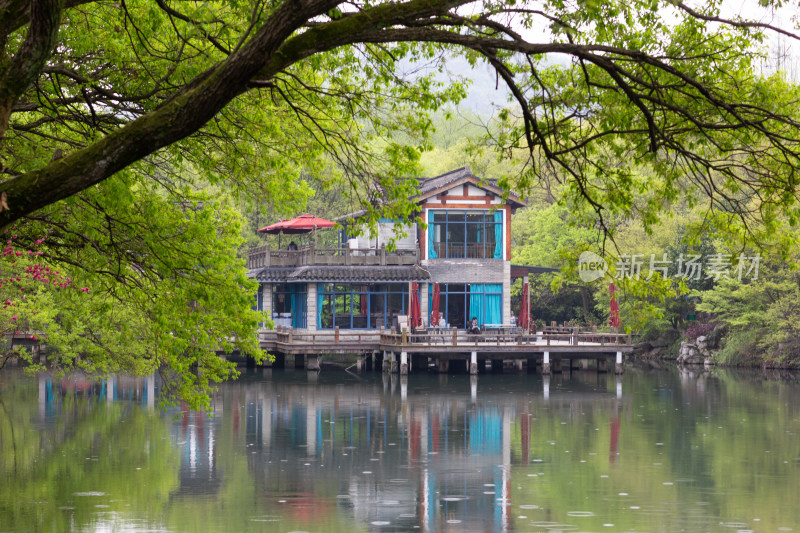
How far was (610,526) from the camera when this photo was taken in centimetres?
1438

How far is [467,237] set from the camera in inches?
1778

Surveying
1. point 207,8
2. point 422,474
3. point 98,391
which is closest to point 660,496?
→ point 422,474

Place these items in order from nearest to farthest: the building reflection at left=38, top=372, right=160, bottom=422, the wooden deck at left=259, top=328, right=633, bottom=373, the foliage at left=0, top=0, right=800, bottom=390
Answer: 1. the foliage at left=0, top=0, right=800, bottom=390
2. the building reflection at left=38, top=372, right=160, bottom=422
3. the wooden deck at left=259, top=328, right=633, bottom=373

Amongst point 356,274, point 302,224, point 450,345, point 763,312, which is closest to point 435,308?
point 450,345

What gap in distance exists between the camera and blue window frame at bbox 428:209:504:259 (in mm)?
44781

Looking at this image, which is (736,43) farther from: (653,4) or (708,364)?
(708,364)

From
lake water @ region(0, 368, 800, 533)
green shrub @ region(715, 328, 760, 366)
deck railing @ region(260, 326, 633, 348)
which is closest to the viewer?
lake water @ region(0, 368, 800, 533)

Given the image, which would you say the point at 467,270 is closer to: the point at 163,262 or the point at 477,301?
the point at 477,301

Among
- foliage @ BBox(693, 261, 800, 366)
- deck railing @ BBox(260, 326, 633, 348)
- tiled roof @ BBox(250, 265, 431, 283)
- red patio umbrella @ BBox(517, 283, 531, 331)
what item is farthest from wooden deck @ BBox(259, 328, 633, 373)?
foliage @ BBox(693, 261, 800, 366)

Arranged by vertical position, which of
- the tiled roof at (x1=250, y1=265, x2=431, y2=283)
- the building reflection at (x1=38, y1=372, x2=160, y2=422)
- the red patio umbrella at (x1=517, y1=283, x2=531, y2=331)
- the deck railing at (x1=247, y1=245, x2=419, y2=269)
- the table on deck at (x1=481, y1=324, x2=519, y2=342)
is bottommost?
the building reflection at (x1=38, y1=372, x2=160, y2=422)

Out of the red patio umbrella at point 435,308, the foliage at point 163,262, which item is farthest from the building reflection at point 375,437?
the red patio umbrella at point 435,308

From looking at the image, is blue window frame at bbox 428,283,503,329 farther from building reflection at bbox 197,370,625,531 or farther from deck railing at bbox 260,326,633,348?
building reflection at bbox 197,370,625,531

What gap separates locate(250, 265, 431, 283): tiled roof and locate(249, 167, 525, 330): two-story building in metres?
0.05

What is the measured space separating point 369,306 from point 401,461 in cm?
2487
